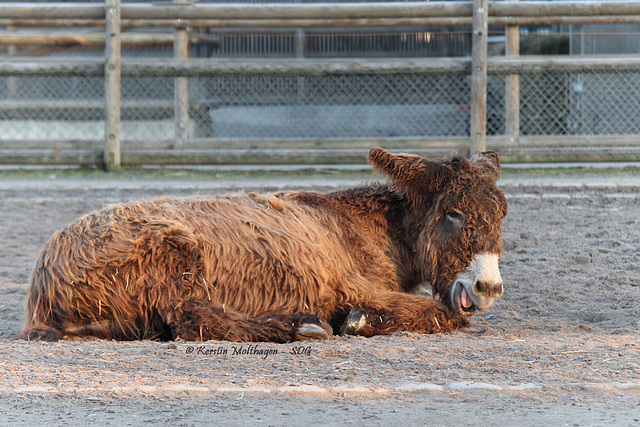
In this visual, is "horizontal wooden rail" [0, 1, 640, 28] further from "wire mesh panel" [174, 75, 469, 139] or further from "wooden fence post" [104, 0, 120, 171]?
"wire mesh panel" [174, 75, 469, 139]

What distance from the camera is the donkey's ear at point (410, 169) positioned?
500 centimetres

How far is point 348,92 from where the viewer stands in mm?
11883

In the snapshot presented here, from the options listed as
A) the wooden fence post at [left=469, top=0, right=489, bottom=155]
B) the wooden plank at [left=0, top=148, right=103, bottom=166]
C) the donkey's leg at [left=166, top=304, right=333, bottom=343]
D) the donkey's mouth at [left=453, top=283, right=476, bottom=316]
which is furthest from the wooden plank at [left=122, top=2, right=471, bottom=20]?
the donkey's leg at [left=166, top=304, right=333, bottom=343]

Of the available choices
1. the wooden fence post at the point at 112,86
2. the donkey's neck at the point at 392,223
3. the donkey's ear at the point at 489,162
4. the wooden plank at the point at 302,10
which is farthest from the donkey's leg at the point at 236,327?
the wooden plank at the point at 302,10

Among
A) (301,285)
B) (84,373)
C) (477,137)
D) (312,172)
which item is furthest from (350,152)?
(84,373)

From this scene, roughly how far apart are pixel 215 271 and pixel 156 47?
11733mm

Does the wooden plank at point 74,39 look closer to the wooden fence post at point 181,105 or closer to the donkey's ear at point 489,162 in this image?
the wooden fence post at point 181,105

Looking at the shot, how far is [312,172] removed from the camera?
1122 centimetres

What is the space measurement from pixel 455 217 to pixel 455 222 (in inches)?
1.5

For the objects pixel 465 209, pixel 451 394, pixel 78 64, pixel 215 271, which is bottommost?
pixel 451 394

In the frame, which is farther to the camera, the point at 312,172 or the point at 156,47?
the point at 156,47

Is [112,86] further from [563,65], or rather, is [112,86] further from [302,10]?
[563,65]

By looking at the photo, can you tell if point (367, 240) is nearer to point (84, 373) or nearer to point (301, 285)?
point (301, 285)

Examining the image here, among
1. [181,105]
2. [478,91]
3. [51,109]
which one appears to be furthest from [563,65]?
[51,109]
